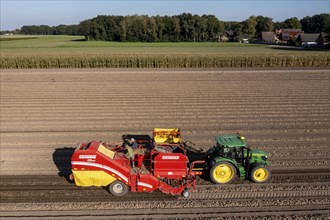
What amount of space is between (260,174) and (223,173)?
1159 mm

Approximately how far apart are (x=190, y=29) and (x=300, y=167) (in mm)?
84661

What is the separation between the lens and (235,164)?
9844 mm

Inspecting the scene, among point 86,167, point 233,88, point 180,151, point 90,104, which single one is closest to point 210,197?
point 180,151

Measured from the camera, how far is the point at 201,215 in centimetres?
858

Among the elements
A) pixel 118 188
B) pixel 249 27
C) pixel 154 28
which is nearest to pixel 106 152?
pixel 118 188

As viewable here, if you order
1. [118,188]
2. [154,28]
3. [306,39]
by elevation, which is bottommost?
[118,188]

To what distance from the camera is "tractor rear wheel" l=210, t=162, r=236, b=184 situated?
990 cm

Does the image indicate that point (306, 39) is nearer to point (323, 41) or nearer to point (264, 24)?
point (323, 41)

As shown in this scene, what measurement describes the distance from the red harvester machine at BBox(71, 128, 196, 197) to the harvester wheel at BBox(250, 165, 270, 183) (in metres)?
1.82

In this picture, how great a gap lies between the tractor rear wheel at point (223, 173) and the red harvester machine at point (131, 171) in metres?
0.62

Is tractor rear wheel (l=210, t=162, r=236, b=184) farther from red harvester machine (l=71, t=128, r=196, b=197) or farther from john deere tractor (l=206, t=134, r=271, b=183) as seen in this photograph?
red harvester machine (l=71, t=128, r=196, b=197)

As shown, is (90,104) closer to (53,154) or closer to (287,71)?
(53,154)

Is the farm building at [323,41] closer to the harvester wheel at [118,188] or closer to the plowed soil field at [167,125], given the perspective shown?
the plowed soil field at [167,125]

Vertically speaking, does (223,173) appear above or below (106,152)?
below
